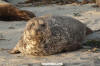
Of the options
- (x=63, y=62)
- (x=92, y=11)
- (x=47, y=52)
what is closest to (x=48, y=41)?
(x=47, y=52)

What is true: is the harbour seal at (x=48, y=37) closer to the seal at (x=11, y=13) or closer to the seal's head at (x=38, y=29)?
the seal's head at (x=38, y=29)

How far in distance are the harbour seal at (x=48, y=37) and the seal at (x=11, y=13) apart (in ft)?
12.1

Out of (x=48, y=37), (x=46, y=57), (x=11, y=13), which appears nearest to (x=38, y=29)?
(x=48, y=37)

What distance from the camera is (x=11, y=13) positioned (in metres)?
9.16

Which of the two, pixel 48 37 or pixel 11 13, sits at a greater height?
pixel 48 37

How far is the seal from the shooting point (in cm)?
911

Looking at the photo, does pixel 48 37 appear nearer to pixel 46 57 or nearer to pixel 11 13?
pixel 46 57

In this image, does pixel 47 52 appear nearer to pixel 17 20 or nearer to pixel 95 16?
pixel 17 20

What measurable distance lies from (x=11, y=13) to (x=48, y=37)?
4179 mm

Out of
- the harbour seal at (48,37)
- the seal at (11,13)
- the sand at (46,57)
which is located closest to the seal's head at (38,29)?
the harbour seal at (48,37)

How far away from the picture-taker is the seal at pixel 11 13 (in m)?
9.11

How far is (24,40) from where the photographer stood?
17.5 ft

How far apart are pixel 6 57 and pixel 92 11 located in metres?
6.09

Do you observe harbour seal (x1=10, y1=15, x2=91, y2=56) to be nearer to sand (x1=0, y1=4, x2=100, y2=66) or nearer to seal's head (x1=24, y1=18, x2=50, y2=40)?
seal's head (x1=24, y1=18, x2=50, y2=40)
